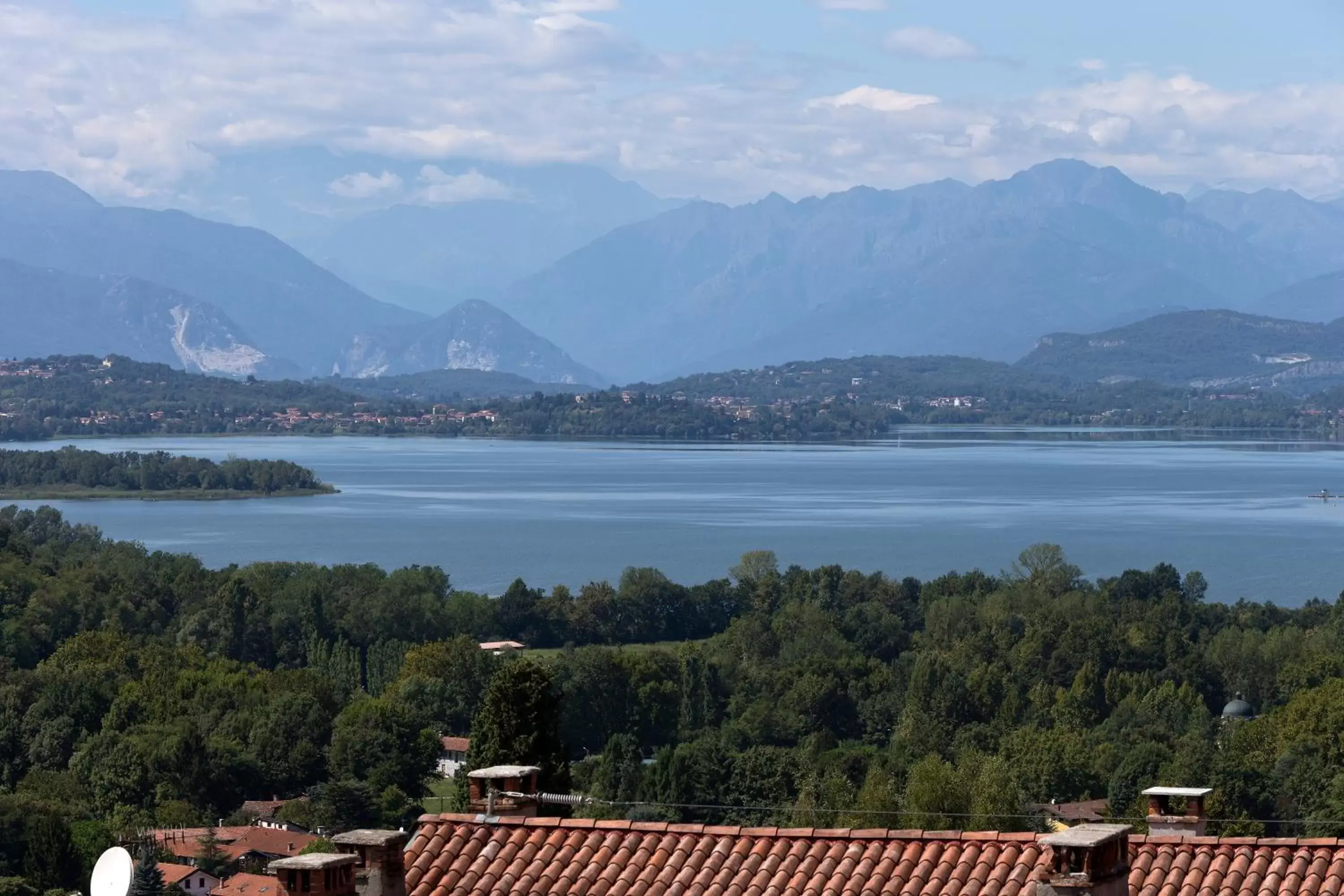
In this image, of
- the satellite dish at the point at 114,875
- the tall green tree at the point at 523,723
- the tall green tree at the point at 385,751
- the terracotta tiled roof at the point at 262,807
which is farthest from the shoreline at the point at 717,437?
the satellite dish at the point at 114,875

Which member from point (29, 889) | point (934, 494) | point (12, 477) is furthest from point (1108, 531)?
point (29, 889)

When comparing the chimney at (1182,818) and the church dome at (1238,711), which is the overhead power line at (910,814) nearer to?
the chimney at (1182,818)

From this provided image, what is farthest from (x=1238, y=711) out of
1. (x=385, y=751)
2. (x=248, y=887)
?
(x=248, y=887)

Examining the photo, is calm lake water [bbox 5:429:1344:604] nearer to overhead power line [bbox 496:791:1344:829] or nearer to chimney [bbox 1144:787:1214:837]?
overhead power line [bbox 496:791:1344:829]

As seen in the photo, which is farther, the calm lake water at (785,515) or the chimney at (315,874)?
the calm lake water at (785,515)

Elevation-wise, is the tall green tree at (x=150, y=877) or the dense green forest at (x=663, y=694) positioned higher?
the tall green tree at (x=150, y=877)

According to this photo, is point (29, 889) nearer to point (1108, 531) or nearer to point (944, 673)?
point (944, 673)

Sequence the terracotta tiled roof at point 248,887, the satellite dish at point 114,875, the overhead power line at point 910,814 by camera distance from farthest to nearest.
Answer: the terracotta tiled roof at point 248,887, the overhead power line at point 910,814, the satellite dish at point 114,875
